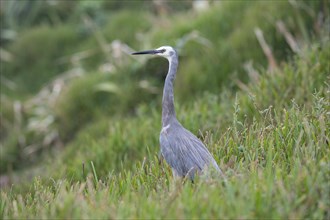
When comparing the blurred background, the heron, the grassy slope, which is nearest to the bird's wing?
the heron

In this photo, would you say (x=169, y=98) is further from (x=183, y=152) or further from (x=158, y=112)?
(x=158, y=112)

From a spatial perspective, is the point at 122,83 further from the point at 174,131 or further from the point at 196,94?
the point at 174,131

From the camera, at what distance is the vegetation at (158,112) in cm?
373

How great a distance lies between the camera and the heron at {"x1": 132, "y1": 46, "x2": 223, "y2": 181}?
4.55m

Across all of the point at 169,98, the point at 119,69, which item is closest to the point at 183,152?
the point at 169,98

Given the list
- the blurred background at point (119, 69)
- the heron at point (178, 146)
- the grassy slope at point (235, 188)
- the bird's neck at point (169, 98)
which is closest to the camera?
the grassy slope at point (235, 188)

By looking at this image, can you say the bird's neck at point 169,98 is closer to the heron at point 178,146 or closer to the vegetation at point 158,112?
the heron at point 178,146

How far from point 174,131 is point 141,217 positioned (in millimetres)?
1366

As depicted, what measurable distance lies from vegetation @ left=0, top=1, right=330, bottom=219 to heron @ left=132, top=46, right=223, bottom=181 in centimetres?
13

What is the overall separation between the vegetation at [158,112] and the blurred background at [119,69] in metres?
0.02

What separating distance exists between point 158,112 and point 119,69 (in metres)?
1.94

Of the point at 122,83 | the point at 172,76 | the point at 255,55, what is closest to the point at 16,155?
the point at 122,83

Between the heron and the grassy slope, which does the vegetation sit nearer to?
the grassy slope

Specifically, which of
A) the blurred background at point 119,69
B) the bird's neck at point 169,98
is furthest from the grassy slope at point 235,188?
the blurred background at point 119,69
